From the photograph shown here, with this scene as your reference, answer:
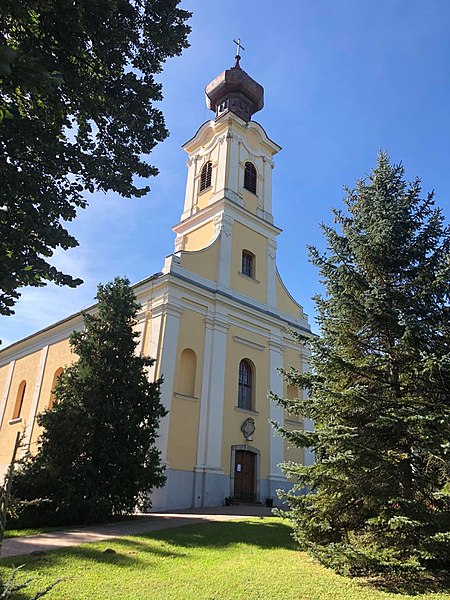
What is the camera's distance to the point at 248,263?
78.0ft

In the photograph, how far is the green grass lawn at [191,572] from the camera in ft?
20.0

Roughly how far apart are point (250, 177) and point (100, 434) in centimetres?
1718

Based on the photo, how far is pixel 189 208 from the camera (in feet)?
→ 82.6

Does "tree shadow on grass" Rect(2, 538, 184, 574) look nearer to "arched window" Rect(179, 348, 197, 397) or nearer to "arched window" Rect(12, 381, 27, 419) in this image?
"arched window" Rect(179, 348, 197, 397)

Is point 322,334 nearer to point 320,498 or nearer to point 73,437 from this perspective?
point 320,498

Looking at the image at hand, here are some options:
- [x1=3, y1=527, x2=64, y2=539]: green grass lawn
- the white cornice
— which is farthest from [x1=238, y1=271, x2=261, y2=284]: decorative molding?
[x1=3, y1=527, x2=64, y2=539]: green grass lawn

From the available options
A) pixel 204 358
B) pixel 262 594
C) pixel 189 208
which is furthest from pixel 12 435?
pixel 262 594

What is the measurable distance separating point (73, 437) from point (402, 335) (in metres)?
8.78

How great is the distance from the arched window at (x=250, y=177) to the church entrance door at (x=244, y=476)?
13519mm

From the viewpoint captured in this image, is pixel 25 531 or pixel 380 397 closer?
pixel 380 397

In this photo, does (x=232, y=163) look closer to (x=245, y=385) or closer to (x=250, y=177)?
(x=250, y=177)

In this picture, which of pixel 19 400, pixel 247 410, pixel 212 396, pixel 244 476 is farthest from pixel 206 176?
pixel 19 400

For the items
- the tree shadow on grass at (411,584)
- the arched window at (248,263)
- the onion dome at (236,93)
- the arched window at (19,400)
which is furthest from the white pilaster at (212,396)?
the arched window at (19,400)

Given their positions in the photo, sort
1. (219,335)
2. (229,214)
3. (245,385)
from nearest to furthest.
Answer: (219,335), (245,385), (229,214)
